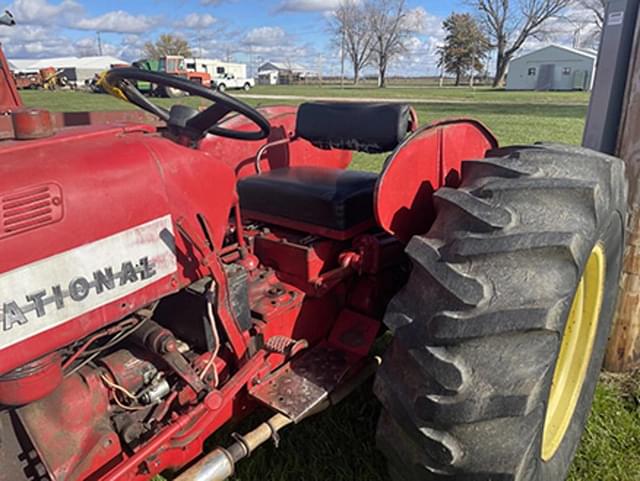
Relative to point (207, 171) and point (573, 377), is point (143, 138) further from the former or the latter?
point (573, 377)

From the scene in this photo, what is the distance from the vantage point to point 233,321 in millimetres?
1600

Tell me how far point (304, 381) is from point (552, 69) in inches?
2049

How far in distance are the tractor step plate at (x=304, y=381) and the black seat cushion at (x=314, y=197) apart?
47cm

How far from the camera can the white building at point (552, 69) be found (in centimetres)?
4544

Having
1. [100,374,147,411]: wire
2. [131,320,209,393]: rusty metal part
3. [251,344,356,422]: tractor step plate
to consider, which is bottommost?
[251,344,356,422]: tractor step plate

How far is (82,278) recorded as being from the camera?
45.6 inches

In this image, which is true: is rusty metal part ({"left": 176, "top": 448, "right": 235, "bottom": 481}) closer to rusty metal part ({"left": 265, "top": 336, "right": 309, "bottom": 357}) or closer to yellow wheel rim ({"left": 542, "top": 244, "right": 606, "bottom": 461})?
rusty metal part ({"left": 265, "top": 336, "right": 309, "bottom": 357})

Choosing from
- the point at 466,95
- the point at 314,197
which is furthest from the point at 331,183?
the point at 466,95

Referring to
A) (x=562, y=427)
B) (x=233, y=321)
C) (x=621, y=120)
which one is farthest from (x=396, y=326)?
(x=621, y=120)

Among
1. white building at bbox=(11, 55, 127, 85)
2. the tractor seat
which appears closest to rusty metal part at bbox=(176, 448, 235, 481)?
the tractor seat

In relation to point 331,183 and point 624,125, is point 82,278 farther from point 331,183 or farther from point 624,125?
point 624,125

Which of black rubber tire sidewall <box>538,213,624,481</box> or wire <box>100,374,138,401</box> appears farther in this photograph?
black rubber tire sidewall <box>538,213,624,481</box>

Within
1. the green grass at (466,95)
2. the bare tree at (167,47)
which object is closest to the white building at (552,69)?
the green grass at (466,95)

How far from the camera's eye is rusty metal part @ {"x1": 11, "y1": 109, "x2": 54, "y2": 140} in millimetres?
1249
